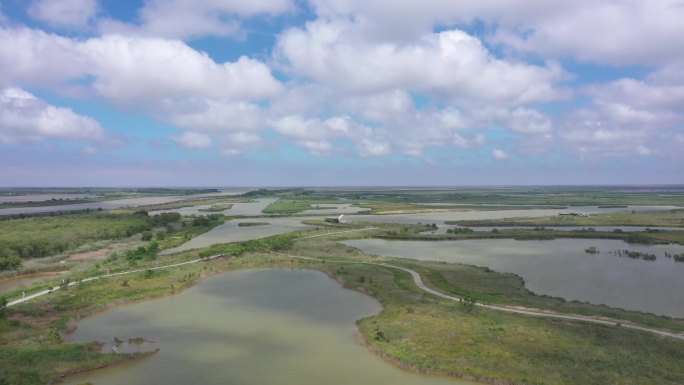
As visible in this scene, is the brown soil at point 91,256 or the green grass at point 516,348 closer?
the green grass at point 516,348

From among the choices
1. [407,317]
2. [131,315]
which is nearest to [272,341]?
[407,317]

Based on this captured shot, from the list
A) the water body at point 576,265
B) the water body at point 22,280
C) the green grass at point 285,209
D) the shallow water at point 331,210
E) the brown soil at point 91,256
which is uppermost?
the green grass at point 285,209

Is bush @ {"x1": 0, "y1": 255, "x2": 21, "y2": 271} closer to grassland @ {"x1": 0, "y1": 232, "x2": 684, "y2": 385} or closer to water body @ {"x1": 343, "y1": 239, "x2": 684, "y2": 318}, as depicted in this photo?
grassland @ {"x1": 0, "y1": 232, "x2": 684, "y2": 385}

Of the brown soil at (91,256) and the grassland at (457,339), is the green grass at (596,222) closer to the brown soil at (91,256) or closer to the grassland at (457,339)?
the grassland at (457,339)

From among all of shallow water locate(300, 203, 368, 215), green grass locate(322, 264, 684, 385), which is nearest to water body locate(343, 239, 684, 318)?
green grass locate(322, 264, 684, 385)

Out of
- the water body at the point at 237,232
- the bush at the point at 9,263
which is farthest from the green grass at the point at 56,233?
the water body at the point at 237,232

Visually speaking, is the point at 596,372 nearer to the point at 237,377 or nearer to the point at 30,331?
the point at 237,377

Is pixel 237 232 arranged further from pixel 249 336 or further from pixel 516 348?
pixel 516 348

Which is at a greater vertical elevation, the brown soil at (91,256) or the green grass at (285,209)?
the green grass at (285,209)
